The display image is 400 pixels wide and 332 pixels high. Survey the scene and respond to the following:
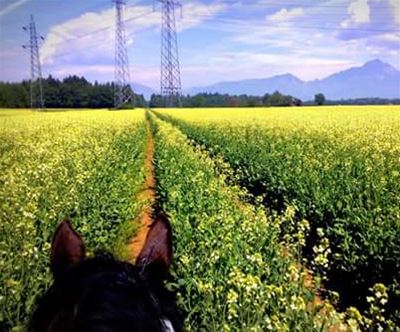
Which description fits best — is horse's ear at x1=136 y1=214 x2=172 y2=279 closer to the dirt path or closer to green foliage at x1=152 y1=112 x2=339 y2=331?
green foliage at x1=152 y1=112 x2=339 y2=331

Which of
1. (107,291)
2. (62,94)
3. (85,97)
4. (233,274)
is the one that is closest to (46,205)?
(233,274)

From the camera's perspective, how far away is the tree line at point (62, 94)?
876 inches

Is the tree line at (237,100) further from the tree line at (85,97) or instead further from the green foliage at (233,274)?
the green foliage at (233,274)

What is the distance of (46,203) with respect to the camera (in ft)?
22.8

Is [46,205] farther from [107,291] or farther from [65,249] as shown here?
[107,291]

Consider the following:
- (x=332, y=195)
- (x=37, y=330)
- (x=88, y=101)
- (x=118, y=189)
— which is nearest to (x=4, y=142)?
(x=118, y=189)

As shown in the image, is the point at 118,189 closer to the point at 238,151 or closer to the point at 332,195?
Answer: the point at 332,195

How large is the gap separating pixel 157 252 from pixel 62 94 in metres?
37.3

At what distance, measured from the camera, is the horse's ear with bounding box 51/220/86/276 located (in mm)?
1363

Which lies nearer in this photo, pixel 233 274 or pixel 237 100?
pixel 233 274

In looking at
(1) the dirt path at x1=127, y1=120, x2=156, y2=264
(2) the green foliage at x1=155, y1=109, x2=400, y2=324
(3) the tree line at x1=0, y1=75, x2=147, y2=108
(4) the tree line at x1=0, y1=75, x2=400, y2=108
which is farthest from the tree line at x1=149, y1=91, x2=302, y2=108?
(1) the dirt path at x1=127, y1=120, x2=156, y2=264

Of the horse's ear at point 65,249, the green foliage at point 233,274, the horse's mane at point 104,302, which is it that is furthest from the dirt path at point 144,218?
the horse's mane at point 104,302

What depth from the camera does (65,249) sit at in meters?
1.42

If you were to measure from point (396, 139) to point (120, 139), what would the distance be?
8.16m
